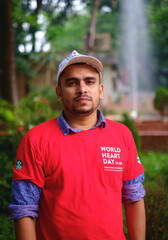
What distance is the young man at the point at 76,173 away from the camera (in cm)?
162

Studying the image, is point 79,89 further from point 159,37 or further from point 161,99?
point 159,37

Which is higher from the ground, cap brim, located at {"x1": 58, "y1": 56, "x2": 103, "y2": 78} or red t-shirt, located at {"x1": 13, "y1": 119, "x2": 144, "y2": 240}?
cap brim, located at {"x1": 58, "y1": 56, "x2": 103, "y2": 78}

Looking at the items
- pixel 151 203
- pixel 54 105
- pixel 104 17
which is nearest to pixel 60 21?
pixel 54 105

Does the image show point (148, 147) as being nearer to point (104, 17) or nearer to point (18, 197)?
point (18, 197)

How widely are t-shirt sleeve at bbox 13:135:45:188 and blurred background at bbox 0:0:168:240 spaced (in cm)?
130

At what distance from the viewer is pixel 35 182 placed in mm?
1639

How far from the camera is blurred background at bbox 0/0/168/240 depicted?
14.9 feet

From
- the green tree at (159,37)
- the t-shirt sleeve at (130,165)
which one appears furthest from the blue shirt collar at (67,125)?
the green tree at (159,37)

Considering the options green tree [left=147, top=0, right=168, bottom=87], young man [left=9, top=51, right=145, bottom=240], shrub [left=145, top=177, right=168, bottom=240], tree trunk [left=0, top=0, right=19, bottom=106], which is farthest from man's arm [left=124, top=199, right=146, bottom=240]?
green tree [left=147, top=0, right=168, bottom=87]

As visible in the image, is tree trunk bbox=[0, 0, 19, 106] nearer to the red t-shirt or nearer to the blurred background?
the blurred background

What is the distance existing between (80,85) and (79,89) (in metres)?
0.03

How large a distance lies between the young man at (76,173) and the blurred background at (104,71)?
3.17ft

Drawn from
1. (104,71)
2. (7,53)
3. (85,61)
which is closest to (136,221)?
(85,61)

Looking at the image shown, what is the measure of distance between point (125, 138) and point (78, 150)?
34 cm
